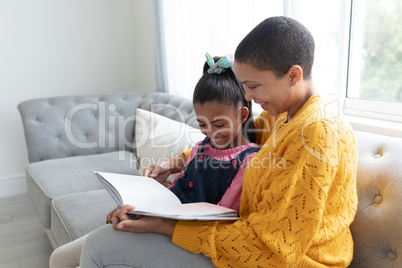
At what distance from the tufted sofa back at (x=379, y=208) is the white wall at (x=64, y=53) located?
2391 mm

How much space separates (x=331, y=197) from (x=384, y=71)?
0.98 metres

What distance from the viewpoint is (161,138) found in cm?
193

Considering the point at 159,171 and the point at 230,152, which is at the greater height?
the point at 230,152

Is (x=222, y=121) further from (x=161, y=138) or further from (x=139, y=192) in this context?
(x=161, y=138)

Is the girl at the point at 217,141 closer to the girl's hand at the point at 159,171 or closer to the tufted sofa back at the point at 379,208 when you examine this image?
the girl's hand at the point at 159,171

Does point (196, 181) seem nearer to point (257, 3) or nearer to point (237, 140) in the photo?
point (237, 140)

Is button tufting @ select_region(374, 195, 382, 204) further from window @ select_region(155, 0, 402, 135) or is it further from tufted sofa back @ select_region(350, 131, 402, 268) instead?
window @ select_region(155, 0, 402, 135)

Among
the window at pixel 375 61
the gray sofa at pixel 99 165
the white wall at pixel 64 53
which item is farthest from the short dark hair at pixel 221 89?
the white wall at pixel 64 53

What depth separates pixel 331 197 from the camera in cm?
85

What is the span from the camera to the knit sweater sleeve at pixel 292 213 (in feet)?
2.56

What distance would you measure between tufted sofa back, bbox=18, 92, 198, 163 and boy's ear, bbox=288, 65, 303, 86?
139cm

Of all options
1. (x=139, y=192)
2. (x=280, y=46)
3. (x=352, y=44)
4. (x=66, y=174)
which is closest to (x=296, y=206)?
(x=280, y=46)

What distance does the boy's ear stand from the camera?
Answer: 86cm

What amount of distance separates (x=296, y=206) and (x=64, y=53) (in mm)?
2830
